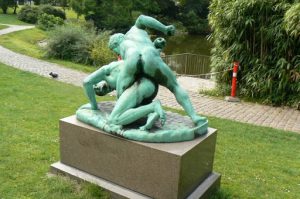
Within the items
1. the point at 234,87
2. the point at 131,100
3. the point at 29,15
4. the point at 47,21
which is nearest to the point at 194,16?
the point at 29,15

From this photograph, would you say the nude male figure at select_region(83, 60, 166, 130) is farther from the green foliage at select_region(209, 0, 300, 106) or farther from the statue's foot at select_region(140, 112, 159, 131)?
the green foliage at select_region(209, 0, 300, 106)

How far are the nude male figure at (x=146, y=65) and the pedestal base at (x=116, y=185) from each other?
Result: 0.72 metres

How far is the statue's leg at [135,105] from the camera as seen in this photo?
3672 millimetres

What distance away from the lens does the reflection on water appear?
2662 centimetres

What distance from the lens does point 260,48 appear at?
1046cm

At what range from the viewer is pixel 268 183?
15.6ft

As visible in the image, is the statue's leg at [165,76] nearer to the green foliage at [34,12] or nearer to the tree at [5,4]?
the green foliage at [34,12]

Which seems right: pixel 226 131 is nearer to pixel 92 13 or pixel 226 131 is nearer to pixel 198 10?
pixel 92 13

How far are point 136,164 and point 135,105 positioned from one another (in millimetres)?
584

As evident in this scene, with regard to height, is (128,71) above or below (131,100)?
above

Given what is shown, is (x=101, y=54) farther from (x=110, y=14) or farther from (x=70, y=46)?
(x=110, y=14)

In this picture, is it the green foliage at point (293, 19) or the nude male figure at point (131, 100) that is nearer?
the nude male figure at point (131, 100)

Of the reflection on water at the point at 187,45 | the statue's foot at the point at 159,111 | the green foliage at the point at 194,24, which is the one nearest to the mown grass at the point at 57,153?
the statue's foot at the point at 159,111

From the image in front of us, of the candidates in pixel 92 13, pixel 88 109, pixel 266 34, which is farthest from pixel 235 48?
pixel 92 13
